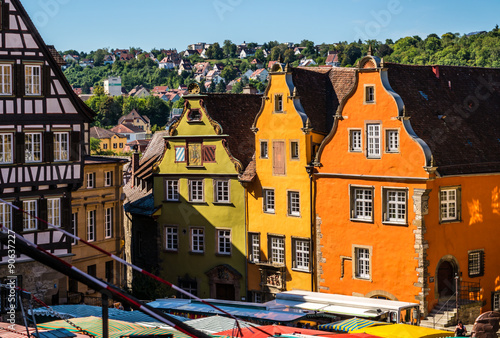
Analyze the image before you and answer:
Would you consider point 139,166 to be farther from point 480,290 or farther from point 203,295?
point 480,290

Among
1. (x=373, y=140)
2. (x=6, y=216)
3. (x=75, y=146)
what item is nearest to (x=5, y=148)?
(x=6, y=216)

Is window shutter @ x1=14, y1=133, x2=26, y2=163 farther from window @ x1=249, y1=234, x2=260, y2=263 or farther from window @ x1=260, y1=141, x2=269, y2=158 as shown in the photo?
window @ x1=249, y1=234, x2=260, y2=263

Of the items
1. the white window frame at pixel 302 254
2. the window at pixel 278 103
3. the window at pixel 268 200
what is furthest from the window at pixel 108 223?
the window at pixel 278 103

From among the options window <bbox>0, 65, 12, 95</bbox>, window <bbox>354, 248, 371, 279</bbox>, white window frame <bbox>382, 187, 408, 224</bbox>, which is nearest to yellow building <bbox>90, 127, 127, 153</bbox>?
window <bbox>0, 65, 12, 95</bbox>

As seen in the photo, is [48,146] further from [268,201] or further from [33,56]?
[268,201]

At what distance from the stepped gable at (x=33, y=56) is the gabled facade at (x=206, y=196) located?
854cm

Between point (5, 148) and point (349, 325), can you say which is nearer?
point (349, 325)

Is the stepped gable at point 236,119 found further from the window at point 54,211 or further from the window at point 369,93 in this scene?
the window at point 54,211

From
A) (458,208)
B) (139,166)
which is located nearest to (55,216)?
(139,166)

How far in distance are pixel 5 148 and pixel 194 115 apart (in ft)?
42.7

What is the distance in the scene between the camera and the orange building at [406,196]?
4225 centimetres

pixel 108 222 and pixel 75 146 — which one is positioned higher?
pixel 75 146

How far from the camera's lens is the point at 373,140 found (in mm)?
43656

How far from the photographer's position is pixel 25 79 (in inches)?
1662
